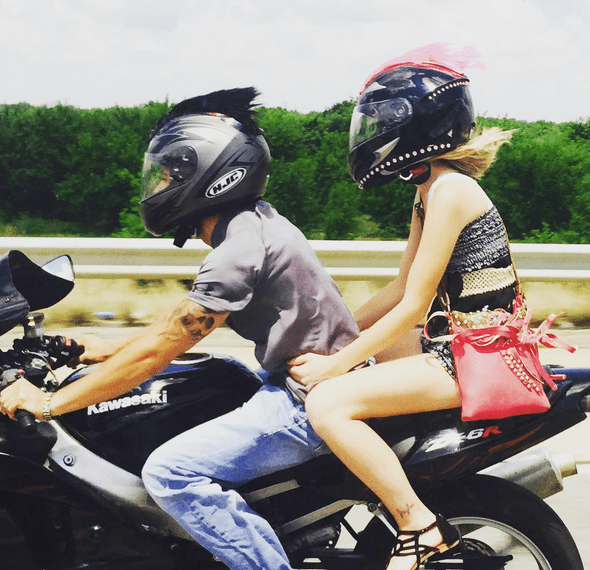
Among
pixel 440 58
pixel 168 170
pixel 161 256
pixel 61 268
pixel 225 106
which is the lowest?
pixel 161 256

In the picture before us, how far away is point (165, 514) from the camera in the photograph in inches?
116

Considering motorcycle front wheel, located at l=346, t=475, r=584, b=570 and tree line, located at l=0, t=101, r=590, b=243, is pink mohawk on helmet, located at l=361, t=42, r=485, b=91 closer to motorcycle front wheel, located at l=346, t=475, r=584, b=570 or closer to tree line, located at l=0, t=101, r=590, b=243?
motorcycle front wheel, located at l=346, t=475, r=584, b=570

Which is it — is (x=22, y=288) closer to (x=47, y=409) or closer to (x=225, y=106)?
(x=47, y=409)

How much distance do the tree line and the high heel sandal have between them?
5.37 m

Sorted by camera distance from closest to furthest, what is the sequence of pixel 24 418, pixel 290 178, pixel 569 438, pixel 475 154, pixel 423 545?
pixel 24 418 < pixel 423 545 < pixel 475 154 < pixel 569 438 < pixel 290 178

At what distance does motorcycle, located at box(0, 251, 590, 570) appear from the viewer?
2881mm

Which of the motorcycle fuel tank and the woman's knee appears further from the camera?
the motorcycle fuel tank

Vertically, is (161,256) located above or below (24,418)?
below

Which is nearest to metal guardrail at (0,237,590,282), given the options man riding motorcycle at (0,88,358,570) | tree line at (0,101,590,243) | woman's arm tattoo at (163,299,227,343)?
tree line at (0,101,590,243)

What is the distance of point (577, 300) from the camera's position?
25.6 ft

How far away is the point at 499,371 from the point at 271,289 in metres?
0.63

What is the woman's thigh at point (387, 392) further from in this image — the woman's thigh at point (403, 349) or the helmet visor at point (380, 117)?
the helmet visor at point (380, 117)

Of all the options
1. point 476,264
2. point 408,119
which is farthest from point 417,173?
point 476,264

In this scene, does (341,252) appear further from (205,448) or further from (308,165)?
(205,448)
